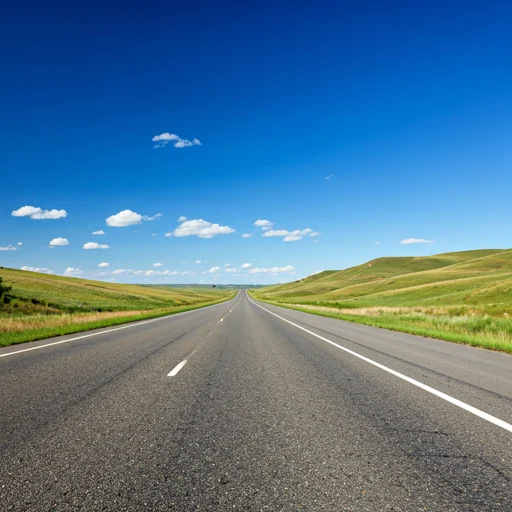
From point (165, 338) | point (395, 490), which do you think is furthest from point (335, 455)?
point (165, 338)

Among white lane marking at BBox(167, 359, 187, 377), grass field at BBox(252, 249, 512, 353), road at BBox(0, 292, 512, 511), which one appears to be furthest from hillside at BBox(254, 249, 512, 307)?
white lane marking at BBox(167, 359, 187, 377)

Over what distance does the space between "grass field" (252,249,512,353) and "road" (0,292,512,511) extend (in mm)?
7829

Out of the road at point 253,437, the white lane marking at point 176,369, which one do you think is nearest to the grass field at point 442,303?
the road at point 253,437

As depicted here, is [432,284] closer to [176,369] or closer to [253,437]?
[176,369]

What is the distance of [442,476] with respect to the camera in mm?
3139

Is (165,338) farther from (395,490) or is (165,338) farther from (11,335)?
(395,490)

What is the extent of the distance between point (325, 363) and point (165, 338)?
718 centimetres

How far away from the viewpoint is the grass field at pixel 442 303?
53.8 feet

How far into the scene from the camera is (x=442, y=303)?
150ft

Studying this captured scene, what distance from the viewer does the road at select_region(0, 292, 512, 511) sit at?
111 inches

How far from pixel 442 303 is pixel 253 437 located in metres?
48.5

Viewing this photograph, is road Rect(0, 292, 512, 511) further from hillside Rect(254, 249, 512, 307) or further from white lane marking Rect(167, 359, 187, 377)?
hillside Rect(254, 249, 512, 307)

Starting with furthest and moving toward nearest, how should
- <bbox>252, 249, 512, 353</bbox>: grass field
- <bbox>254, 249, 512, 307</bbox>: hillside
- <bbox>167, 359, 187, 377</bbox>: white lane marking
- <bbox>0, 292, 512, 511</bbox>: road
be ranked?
<bbox>254, 249, 512, 307</bbox>: hillside → <bbox>252, 249, 512, 353</bbox>: grass field → <bbox>167, 359, 187, 377</bbox>: white lane marking → <bbox>0, 292, 512, 511</bbox>: road

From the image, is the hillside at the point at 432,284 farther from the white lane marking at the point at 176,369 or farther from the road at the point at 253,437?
the white lane marking at the point at 176,369
